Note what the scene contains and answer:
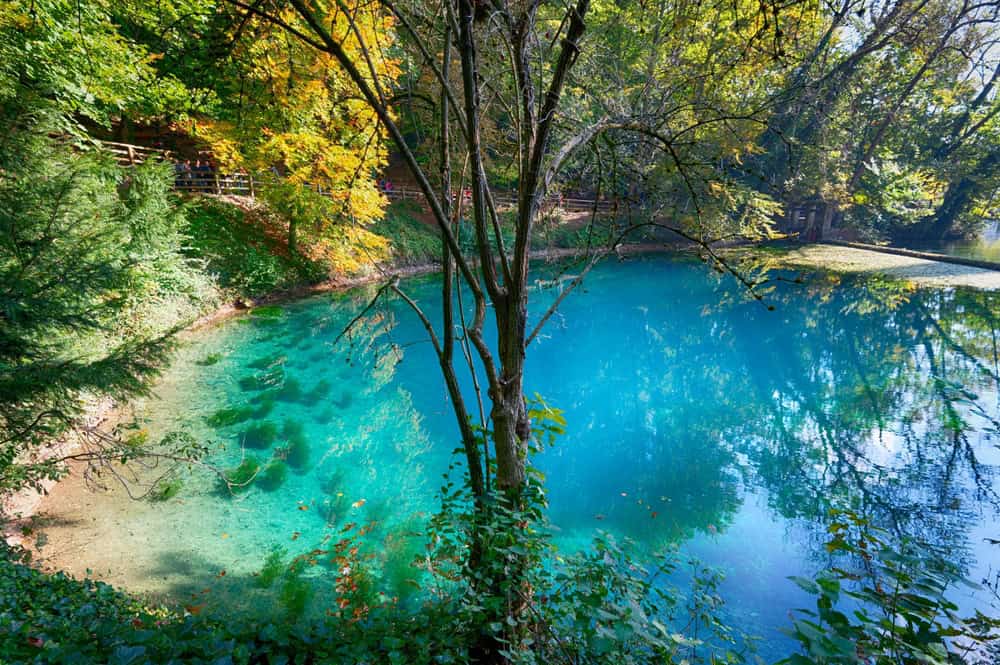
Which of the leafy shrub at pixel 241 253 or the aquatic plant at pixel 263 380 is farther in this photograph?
the leafy shrub at pixel 241 253

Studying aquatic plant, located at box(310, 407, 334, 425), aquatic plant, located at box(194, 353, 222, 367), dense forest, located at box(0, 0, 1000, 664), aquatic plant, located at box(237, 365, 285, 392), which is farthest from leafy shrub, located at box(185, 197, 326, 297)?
aquatic plant, located at box(310, 407, 334, 425)

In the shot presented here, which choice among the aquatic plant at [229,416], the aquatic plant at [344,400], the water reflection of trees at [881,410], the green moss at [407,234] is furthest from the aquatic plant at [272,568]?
the green moss at [407,234]

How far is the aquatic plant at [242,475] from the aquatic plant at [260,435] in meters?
0.42

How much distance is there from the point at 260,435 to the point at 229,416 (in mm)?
796

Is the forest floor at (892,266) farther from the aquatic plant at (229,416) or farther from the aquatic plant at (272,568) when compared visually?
the aquatic plant at (229,416)

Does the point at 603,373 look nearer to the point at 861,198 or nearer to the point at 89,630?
the point at 89,630

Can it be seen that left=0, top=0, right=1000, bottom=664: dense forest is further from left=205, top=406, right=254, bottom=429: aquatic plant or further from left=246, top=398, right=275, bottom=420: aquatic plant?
left=246, top=398, right=275, bottom=420: aquatic plant

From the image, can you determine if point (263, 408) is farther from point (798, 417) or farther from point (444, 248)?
point (798, 417)

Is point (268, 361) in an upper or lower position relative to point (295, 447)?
upper

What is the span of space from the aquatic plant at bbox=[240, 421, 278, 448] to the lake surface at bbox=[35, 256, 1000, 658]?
0.03 meters

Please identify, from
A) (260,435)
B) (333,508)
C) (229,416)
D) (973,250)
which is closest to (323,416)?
(260,435)

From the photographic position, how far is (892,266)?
1878 centimetres

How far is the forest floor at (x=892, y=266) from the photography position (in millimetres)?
15914

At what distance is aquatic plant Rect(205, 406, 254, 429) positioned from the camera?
6943 mm
